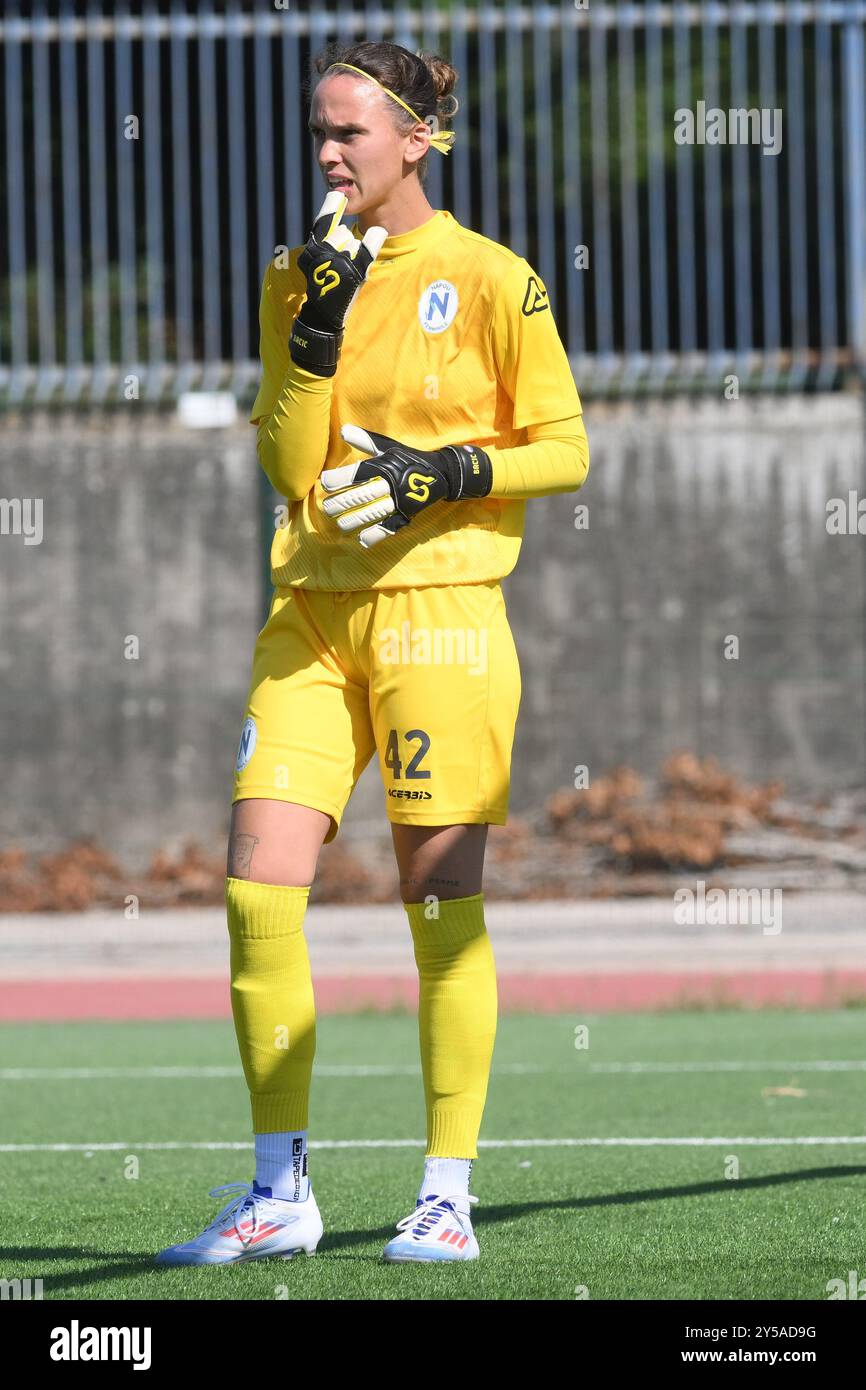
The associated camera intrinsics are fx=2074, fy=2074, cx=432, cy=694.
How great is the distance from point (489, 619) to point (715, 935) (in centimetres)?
711

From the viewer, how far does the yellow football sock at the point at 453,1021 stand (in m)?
3.82

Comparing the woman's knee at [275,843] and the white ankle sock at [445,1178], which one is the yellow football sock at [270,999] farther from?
the white ankle sock at [445,1178]

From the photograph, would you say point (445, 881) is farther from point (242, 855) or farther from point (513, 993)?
point (513, 993)

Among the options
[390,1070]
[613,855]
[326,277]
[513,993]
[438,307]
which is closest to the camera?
[326,277]

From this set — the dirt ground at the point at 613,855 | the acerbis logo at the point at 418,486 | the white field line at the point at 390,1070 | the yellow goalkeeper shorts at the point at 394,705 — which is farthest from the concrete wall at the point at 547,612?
the acerbis logo at the point at 418,486

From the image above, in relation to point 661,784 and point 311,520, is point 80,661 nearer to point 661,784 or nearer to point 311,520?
point 661,784

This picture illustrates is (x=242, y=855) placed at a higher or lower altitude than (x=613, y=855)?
higher

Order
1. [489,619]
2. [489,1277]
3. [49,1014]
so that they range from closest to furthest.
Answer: [489,1277], [489,619], [49,1014]

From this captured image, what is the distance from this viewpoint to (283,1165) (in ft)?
12.3

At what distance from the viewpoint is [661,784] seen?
1224 cm

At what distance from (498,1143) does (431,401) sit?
2.46 meters

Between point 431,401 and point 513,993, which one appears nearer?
point 431,401

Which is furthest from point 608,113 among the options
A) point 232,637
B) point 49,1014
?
point 49,1014

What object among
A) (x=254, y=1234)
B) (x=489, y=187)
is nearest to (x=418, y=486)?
(x=254, y=1234)
